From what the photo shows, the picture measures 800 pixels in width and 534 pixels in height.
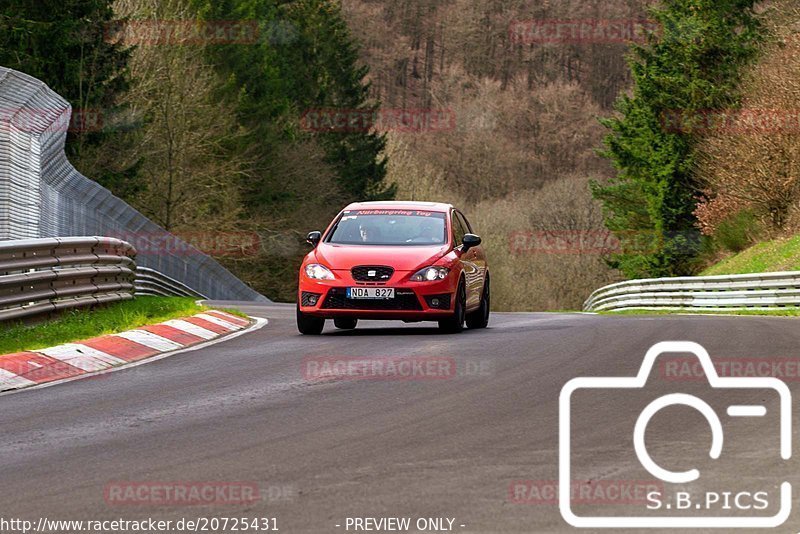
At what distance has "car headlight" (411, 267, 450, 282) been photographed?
15.8 metres

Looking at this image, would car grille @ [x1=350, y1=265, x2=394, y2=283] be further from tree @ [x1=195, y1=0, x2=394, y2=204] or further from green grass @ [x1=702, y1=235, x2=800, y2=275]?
tree @ [x1=195, y1=0, x2=394, y2=204]

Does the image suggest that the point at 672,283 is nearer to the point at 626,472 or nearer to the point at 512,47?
the point at 626,472

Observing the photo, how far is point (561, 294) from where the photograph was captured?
87625 mm

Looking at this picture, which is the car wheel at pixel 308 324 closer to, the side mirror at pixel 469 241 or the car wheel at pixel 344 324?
the car wheel at pixel 344 324

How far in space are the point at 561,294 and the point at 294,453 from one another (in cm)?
8081

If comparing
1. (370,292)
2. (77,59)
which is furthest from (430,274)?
(77,59)

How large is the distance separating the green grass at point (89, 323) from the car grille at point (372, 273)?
8.00ft

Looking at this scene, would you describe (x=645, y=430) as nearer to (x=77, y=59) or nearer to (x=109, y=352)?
(x=109, y=352)

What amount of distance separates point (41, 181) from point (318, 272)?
6006mm

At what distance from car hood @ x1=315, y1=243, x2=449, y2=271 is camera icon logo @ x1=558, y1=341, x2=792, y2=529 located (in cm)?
436

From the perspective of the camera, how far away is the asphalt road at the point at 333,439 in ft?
20.4

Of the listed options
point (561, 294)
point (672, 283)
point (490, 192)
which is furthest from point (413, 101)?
point (672, 283)

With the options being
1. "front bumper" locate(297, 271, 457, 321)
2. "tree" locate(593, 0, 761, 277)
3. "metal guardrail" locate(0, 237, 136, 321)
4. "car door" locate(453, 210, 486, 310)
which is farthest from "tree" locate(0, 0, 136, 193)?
"front bumper" locate(297, 271, 457, 321)

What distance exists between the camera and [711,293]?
112 ft
